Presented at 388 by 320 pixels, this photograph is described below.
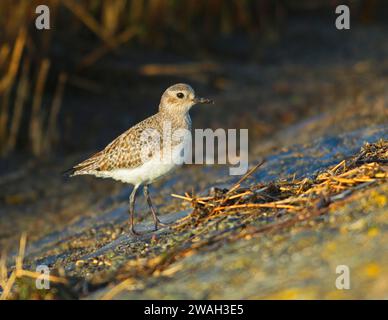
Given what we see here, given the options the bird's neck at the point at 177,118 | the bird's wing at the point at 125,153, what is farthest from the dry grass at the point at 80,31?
the bird's neck at the point at 177,118

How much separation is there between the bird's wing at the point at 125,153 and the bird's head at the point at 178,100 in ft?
0.63

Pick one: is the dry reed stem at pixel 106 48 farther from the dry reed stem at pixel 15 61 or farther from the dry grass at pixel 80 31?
the dry reed stem at pixel 15 61

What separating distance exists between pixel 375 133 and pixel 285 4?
10.1m

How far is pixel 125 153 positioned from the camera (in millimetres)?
6051

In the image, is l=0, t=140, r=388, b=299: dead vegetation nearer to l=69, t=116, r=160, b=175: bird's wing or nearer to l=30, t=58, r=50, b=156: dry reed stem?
l=69, t=116, r=160, b=175: bird's wing

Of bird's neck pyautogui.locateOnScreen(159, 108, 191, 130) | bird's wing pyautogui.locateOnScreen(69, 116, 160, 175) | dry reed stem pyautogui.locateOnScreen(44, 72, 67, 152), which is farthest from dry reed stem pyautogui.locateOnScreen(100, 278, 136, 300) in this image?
dry reed stem pyautogui.locateOnScreen(44, 72, 67, 152)

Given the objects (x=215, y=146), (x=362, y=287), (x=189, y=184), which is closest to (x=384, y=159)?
(x=362, y=287)

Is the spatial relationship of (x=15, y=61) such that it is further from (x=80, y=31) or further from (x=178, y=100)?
(x=178, y=100)

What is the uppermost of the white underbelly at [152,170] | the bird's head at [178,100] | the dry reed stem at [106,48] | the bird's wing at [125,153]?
the dry reed stem at [106,48]

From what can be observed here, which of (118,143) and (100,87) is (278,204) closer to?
(118,143)

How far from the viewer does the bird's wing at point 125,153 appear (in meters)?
5.91

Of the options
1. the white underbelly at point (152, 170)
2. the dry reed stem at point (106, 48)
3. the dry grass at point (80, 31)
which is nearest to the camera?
the white underbelly at point (152, 170)

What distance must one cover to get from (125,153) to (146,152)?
29 cm

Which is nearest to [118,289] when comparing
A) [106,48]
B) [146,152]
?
[146,152]
